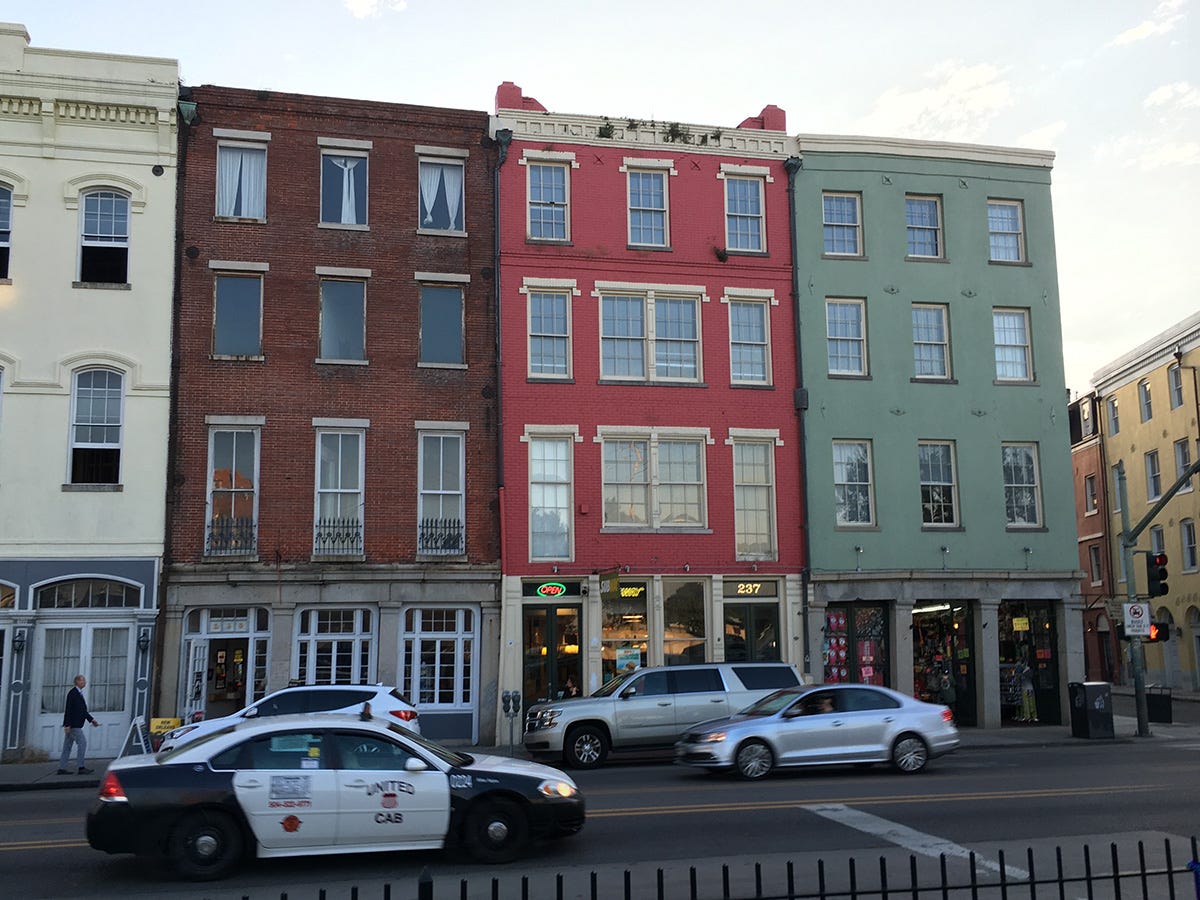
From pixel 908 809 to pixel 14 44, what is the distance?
2400 cm

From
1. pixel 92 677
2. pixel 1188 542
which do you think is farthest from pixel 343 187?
pixel 1188 542

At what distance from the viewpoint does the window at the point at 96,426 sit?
24.6 metres

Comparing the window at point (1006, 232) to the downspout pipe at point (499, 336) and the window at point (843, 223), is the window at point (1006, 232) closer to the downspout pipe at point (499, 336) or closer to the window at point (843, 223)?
the window at point (843, 223)

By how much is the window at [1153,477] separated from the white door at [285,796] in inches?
1695

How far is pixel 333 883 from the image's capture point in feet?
34.6

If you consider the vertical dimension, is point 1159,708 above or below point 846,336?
below

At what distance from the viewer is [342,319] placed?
87.4 feet

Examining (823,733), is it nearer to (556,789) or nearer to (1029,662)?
(556,789)

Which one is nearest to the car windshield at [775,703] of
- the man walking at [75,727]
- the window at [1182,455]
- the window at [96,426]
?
the man walking at [75,727]

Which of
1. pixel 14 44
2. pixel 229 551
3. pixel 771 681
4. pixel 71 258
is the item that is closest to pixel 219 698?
pixel 229 551

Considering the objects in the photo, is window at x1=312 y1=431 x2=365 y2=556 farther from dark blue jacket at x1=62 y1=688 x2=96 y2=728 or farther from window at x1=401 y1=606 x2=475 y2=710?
dark blue jacket at x1=62 y1=688 x2=96 y2=728

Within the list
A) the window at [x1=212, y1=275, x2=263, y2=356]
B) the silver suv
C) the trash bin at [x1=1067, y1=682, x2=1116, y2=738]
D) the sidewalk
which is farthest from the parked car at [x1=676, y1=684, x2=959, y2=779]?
the window at [x1=212, y1=275, x2=263, y2=356]

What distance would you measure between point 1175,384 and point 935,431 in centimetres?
2120

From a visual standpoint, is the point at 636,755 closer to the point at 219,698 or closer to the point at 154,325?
the point at 219,698
